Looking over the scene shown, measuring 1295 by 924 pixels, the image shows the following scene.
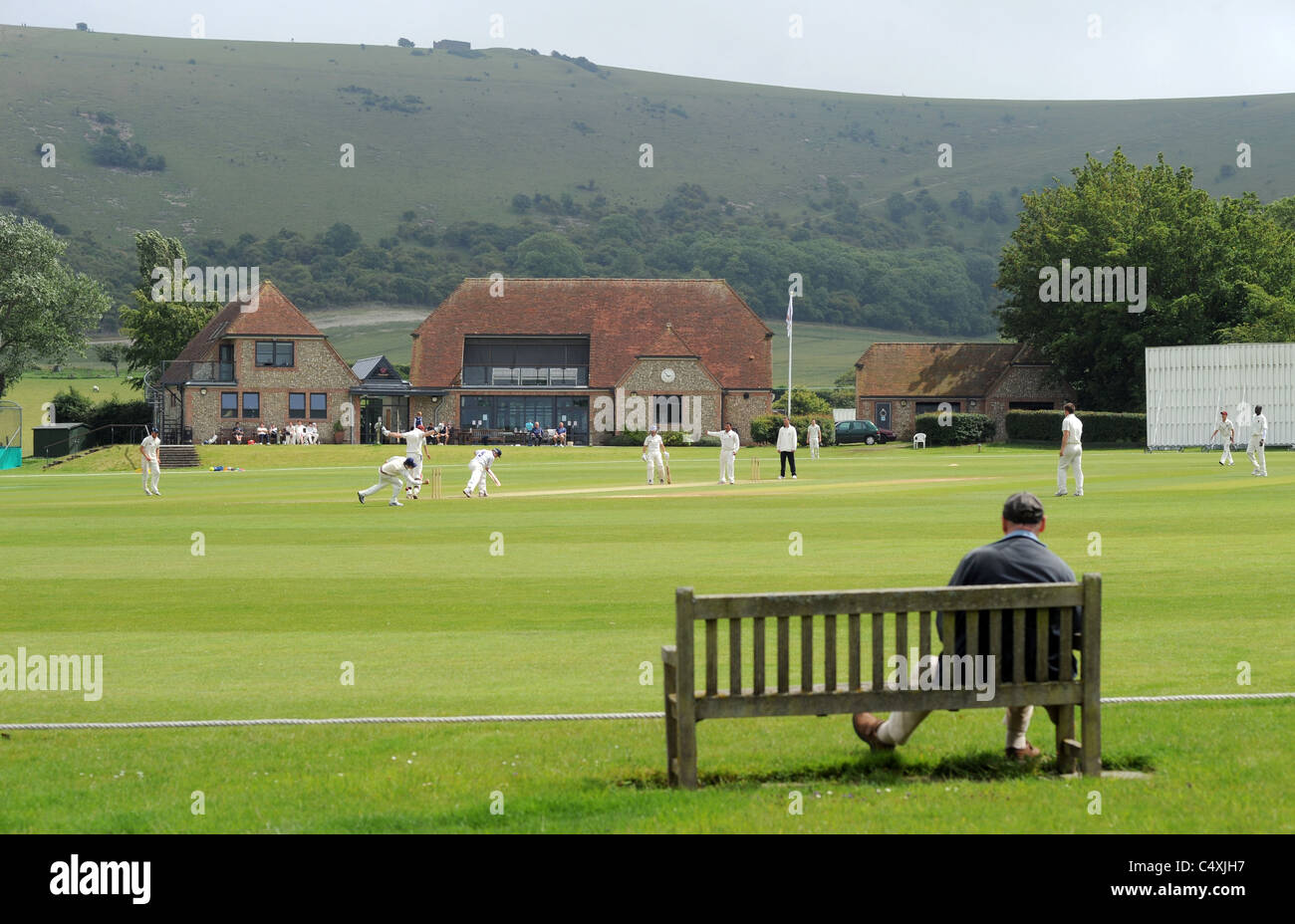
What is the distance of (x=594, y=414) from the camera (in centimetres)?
9369

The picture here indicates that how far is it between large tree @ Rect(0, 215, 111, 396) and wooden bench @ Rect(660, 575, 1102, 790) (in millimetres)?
94733

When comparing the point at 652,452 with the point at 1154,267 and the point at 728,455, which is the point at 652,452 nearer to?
the point at 728,455

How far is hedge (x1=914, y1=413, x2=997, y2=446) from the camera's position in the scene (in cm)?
7775

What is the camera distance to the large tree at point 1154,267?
77562 millimetres

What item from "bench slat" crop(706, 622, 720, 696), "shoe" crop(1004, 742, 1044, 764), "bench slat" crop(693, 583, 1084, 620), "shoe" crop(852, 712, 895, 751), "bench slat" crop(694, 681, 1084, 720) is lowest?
"shoe" crop(1004, 742, 1044, 764)

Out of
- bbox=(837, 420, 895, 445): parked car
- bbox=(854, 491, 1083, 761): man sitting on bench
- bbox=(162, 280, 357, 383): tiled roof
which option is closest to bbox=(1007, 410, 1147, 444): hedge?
bbox=(837, 420, 895, 445): parked car

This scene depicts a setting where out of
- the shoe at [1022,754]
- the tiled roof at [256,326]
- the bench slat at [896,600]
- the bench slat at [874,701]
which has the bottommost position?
the shoe at [1022,754]

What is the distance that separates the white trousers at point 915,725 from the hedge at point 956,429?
70456mm

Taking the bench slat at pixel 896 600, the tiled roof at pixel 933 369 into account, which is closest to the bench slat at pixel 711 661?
the bench slat at pixel 896 600

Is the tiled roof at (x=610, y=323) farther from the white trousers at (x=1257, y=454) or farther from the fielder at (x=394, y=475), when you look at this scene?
the fielder at (x=394, y=475)

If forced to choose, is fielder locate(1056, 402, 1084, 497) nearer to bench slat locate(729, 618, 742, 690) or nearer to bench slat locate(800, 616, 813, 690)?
bench slat locate(800, 616, 813, 690)

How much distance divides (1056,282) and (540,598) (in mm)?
70786

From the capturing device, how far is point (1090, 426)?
74562mm

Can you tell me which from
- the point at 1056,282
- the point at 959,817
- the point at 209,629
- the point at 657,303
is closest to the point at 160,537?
the point at 209,629
